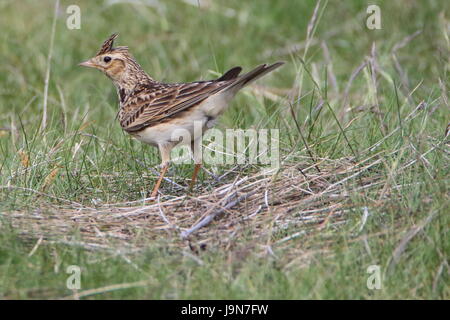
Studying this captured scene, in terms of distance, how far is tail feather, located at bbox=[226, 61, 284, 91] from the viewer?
5.52 m

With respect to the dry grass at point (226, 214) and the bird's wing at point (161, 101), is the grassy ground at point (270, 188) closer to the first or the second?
the dry grass at point (226, 214)

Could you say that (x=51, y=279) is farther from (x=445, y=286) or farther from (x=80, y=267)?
(x=445, y=286)

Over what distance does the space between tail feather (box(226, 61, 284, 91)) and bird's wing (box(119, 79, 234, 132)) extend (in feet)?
0.20

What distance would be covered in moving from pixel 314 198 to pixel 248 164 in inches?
36.0

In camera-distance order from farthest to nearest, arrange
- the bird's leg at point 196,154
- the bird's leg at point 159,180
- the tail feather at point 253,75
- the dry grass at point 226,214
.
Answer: the bird's leg at point 196,154, the bird's leg at point 159,180, the tail feather at point 253,75, the dry grass at point 226,214

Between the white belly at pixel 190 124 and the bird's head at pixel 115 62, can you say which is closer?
the white belly at pixel 190 124

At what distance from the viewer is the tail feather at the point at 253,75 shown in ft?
18.1

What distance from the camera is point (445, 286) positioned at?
14.1 ft

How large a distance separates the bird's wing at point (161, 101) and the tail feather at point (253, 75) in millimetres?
61

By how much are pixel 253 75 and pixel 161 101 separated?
0.95 metres

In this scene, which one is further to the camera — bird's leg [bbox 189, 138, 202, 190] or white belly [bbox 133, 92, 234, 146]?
bird's leg [bbox 189, 138, 202, 190]
